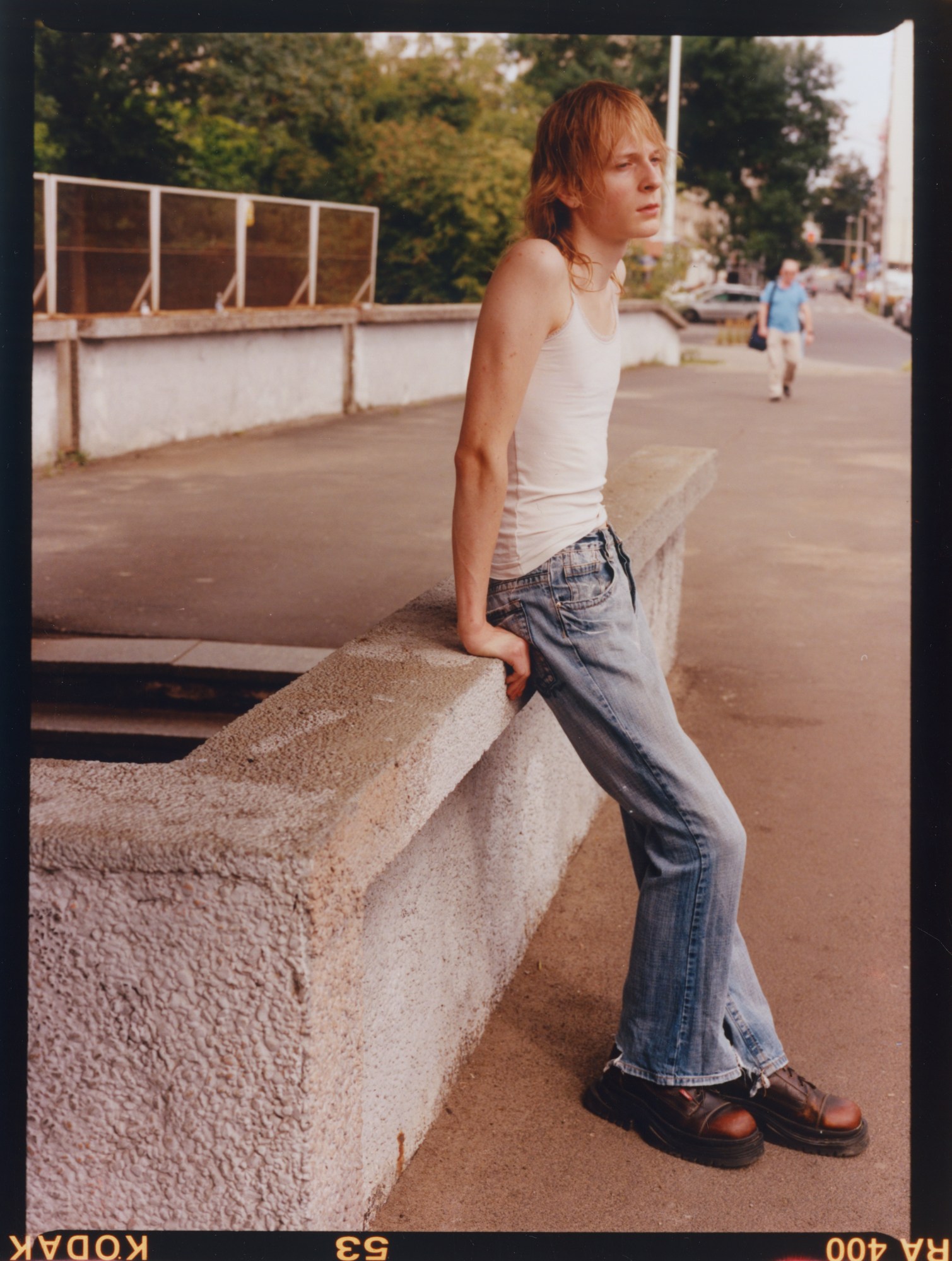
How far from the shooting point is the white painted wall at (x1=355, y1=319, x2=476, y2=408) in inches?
A: 642

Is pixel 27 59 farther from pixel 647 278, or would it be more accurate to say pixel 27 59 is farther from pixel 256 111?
pixel 647 278

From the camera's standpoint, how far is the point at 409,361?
56.2 ft

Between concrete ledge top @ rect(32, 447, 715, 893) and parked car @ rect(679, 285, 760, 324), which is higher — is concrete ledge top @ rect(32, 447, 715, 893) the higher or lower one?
the lower one

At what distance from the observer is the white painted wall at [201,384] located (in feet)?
38.6

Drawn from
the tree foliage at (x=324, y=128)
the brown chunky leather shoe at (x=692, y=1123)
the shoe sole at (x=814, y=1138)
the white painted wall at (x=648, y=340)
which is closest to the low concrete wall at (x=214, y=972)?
the brown chunky leather shoe at (x=692, y=1123)

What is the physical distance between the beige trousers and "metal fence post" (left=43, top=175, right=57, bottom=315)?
9.30 meters

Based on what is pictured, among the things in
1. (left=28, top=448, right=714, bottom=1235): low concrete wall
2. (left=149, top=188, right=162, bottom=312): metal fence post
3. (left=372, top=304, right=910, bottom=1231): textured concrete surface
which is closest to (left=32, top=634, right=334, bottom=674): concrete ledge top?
(left=372, top=304, right=910, bottom=1231): textured concrete surface

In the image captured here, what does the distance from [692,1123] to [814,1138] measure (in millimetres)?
270

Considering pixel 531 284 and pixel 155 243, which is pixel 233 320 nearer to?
pixel 155 243

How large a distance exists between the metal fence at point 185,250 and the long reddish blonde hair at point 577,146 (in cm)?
771

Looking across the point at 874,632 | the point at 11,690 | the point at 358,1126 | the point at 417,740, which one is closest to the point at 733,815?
the point at 417,740

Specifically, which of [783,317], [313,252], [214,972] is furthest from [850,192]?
[214,972]

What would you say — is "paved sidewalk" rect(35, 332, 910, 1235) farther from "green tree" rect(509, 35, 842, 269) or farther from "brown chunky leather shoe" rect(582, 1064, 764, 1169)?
"green tree" rect(509, 35, 842, 269)

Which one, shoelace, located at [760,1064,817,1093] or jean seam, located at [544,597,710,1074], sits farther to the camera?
shoelace, located at [760,1064,817,1093]
